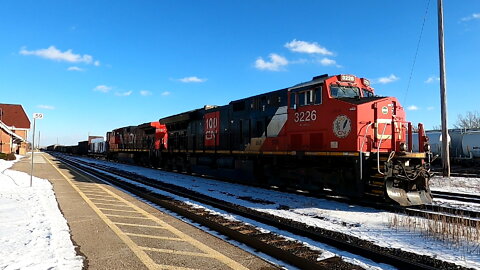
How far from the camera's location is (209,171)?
61.7ft

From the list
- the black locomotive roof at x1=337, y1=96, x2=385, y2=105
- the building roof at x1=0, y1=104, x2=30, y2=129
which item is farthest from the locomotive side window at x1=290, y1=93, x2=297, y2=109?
the building roof at x1=0, y1=104, x2=30, y2=129

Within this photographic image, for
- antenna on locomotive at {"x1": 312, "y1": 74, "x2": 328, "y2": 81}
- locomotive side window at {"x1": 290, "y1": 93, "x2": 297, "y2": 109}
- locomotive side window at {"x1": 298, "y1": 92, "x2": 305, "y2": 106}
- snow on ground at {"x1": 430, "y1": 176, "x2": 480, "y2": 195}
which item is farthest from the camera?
snow on ground at {"x1": 430, "y1": 176, "x2": 480, "y2": 195}

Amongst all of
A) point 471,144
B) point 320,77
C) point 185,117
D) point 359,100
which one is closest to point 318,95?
point 320,77

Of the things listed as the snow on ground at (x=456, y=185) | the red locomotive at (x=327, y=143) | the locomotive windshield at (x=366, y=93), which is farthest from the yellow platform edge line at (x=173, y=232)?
the snow on ground at (x=456, y=185)

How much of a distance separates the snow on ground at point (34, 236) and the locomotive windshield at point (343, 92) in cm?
846

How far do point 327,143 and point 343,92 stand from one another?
5.84 feet

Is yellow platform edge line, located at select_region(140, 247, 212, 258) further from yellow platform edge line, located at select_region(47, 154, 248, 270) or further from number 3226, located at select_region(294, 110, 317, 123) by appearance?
number 3226, located at select_region(294, 110, 317, 123)

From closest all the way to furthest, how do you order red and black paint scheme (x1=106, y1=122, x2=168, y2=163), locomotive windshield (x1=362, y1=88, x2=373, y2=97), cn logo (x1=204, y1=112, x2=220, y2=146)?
locomotive windshield (x1=362, y1=88, x2=373, y2=97), cn logo (x1=204, y1=112, x2=220, y2=146), red and black paint scheme (x1=106, y1=122, x2=168, y2=163)

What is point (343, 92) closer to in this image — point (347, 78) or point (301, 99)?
point (347, 78)

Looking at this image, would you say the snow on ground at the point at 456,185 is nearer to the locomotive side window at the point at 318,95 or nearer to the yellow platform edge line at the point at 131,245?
the locomotive side window at the point at 318,95

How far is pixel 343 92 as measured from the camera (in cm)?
1122

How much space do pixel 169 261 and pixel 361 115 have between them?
7.35 m

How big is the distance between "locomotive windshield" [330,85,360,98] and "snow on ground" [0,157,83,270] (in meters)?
8.46

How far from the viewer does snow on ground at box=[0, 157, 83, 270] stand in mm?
4848
